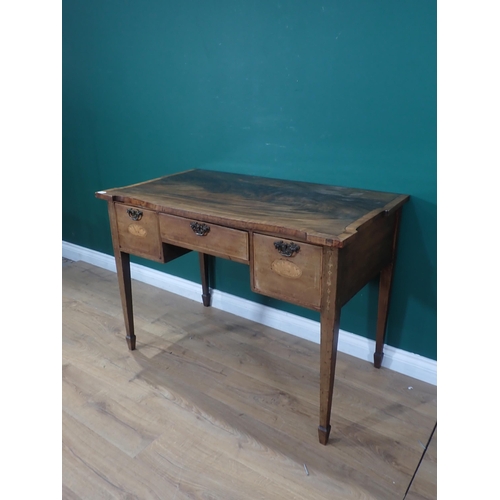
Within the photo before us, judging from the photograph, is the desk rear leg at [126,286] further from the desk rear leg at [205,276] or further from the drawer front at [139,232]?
the desk rear leg at [205,276]

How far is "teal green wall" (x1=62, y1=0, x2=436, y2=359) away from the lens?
60.1 inches

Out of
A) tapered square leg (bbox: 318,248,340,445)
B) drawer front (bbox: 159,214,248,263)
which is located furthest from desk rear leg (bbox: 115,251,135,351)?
tapered square leg (bbox: 318,248,340,445)

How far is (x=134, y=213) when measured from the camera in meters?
1.66

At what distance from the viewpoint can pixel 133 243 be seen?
1738 millimetres

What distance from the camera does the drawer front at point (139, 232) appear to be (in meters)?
1.64

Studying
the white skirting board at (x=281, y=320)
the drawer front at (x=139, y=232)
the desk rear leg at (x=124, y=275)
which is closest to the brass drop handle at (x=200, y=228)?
the drawer front at (x=139, y=232)

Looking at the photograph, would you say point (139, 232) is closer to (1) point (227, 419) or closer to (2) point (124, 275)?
(2) point (124, 275)

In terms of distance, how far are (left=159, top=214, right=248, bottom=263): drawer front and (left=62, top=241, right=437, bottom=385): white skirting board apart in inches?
28.9

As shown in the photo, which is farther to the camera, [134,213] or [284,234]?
[134,213]

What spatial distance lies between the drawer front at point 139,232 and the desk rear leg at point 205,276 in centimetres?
55

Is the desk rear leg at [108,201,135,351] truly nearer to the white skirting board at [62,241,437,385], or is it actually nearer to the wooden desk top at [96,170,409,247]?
the wooden desk top at [96,170,409,247]

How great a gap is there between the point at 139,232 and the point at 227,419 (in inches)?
30.1

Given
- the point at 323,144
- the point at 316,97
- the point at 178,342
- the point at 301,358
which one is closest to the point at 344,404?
the point at 301,358

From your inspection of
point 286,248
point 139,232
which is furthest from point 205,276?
point 286,248
